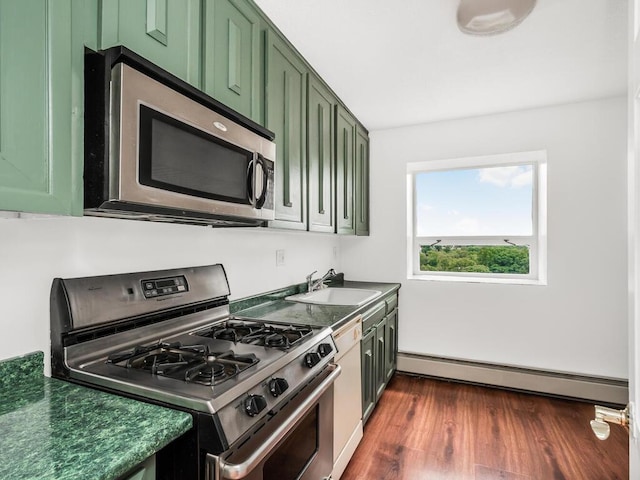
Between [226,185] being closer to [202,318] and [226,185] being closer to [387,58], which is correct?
[202,318]

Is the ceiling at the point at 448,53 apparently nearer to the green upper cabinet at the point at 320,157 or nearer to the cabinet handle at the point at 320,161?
the green upper cabinet at the point at 320,157

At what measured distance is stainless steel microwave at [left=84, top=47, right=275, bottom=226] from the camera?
828 millimetres

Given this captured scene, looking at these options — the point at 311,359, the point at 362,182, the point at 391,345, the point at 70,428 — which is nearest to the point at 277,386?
the point at 311,359

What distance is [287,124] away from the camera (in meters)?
1.74

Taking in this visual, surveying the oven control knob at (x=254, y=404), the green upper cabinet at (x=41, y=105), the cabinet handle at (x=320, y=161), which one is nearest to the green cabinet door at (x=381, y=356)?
the cabinet handle at (x=320, y=161)

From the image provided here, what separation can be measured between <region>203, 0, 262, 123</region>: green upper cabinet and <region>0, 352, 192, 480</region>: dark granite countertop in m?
0.99

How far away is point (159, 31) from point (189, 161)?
1.25ft

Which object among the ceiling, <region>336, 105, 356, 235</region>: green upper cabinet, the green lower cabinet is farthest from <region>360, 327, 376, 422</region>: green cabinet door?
the ceiling

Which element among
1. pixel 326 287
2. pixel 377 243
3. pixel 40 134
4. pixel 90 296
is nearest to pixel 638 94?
pixel 40 134

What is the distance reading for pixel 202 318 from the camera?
1493 millimetres

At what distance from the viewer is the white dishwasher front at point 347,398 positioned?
1.67m

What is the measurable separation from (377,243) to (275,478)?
97.0 inches

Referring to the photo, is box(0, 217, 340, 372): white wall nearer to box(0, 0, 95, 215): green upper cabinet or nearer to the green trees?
box(0, 0, 95, 215): green upper cabinet

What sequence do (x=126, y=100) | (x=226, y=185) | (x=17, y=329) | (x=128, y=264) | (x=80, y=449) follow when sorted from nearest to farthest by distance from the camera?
(x=80, y=449) < (x=126, y=100) < (x=17, y=329) < (x=226, y=185) < (x=128, y=264)
